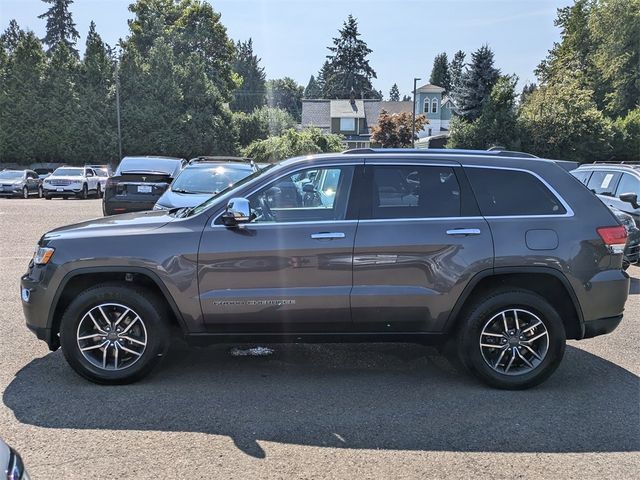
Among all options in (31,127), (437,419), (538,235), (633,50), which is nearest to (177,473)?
(437,419)

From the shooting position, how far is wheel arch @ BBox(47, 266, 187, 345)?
450cm

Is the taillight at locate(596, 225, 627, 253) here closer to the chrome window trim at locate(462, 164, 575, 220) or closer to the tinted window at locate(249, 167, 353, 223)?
the chrome window trim at locate(462, 164, 575, 220)

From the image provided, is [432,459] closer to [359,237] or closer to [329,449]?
[329,449]

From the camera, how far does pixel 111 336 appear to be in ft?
14.9

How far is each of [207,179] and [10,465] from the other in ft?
27.7

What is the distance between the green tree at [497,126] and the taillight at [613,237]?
34.5 m

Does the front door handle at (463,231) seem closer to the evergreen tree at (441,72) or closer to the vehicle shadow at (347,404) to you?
the vehicle shadow at (347,404)

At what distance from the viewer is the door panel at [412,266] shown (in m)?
4.50

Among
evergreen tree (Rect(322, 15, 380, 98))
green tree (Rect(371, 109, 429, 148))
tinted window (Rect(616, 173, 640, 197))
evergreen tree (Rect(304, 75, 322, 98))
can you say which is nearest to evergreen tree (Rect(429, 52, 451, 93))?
evergreen tree (Rect(322, 15, 380, 98))

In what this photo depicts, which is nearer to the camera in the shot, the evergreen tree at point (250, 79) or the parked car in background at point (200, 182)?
the parked car in background at point (200, 182)

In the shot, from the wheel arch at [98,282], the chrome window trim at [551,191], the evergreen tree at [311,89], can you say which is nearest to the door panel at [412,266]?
the chrome window trim at [551,191]

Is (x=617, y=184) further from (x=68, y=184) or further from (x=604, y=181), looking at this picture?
(x=68, y=184)

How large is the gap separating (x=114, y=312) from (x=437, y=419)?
8.77 ft

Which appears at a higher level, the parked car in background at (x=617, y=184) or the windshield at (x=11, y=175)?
the parked car in background at (x=617, y=184)
